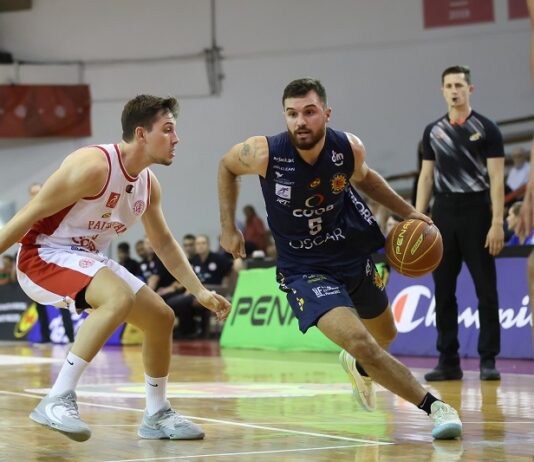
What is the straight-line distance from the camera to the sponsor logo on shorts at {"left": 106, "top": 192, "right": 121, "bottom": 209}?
5.06 m

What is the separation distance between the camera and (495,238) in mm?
7555

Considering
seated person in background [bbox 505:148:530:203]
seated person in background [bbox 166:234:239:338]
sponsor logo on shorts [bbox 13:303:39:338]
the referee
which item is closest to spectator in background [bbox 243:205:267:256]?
seated person in background [bbox 166:234:239:338]

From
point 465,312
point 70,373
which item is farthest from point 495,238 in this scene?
point 70,373

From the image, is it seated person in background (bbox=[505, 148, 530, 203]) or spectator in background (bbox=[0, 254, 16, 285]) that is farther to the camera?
spectator in background (bbox=[0, 254, 16, 285])

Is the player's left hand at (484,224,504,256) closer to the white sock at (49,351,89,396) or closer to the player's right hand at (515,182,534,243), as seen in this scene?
the white sock at (49,351,89,396)

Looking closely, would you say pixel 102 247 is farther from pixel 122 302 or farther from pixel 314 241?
pixel 314 241

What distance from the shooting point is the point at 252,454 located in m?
4.55

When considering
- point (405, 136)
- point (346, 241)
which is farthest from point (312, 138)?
point (405, 136)

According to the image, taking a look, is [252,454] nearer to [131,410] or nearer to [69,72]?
[131,410]

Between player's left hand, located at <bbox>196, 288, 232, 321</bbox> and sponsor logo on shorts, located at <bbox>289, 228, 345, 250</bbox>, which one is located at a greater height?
sponsor logo on shorts, located at <bbox>289, 228, 345, 250</bbox>

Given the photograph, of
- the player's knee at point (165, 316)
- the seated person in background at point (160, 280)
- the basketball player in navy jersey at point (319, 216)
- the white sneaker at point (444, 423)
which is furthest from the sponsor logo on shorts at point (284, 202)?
the seated person in background at point (160, 280)

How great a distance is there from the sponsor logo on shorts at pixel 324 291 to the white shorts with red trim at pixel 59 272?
2.84 feet

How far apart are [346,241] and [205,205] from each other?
14.4 meters

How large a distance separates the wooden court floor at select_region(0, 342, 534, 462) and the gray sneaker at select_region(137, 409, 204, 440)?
0.07 metres
